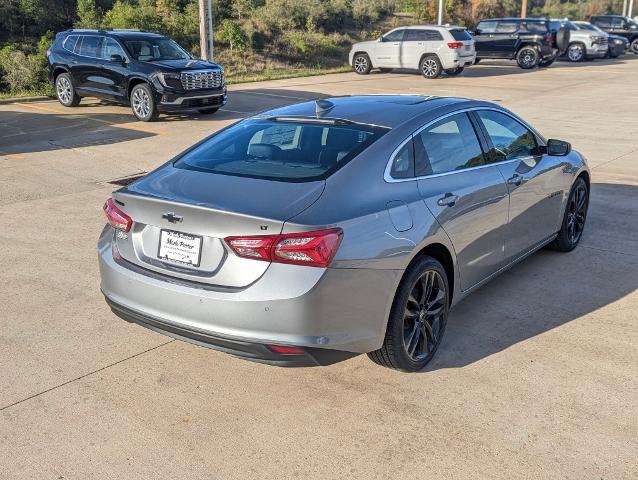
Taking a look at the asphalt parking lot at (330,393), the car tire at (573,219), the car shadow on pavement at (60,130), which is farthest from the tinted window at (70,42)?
the car tire at (573,219)

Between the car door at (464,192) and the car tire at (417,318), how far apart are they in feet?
0.95

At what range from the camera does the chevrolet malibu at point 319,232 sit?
3564 mm

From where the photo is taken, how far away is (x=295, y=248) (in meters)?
3.52

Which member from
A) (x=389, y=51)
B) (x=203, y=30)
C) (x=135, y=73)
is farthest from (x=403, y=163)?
(x=389, y=51)

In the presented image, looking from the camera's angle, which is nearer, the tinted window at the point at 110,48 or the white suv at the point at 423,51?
the tinted window at the point at 110,48

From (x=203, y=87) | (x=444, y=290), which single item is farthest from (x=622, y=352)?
(x=203, y=87)

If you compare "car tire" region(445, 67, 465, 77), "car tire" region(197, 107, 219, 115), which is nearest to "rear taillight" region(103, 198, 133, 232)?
"car tire" region(197, 107, 219, 115)

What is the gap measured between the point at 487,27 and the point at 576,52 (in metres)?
4.93

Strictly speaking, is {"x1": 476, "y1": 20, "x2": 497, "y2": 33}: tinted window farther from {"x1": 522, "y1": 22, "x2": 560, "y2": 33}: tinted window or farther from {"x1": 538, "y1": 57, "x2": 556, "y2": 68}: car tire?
{"x1": 538, "y1": 57, "x2": 556, "y2": 68}: car tire

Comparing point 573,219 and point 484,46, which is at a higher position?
point 484,46

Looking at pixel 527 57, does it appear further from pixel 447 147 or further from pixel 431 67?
pixel 447 147

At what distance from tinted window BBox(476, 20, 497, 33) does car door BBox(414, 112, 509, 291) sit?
25.2m

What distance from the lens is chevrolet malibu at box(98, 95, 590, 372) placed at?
3.56 meters

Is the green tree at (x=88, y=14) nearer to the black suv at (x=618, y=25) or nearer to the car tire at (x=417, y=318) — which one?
the black suv at (x=618, y=25)
